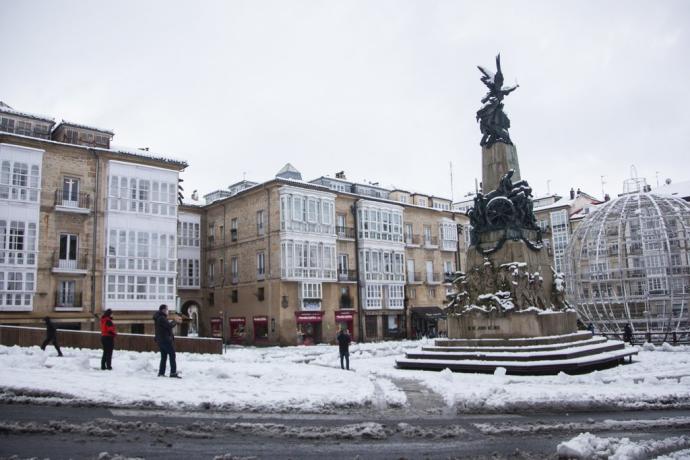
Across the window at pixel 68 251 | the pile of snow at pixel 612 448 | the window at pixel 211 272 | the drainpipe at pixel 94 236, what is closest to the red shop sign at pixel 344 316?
the window at pixel 211 272

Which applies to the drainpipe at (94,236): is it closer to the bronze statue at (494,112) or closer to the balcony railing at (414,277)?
the bronze statue at (494,112)

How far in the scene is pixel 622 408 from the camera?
35.2ft

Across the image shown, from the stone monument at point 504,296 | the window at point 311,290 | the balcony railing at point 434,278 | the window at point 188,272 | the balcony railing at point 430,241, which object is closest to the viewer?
the stone monument at point 504,296

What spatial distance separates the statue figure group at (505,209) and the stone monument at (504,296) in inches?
1.4

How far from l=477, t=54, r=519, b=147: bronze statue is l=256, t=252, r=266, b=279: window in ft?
76.3

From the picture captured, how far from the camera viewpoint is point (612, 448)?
7.10 m

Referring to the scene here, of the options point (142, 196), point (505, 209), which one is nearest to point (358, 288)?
point (142, 196)

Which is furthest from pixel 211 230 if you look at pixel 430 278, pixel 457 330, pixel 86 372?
pixel 86 372

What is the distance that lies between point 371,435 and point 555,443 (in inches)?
102

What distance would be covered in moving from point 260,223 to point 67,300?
585 inches

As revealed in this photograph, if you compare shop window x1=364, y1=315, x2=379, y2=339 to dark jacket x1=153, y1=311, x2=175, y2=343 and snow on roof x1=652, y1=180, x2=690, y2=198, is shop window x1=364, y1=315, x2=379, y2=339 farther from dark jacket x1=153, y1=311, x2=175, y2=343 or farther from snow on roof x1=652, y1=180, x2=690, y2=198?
dark jacket x1=153, y1=311, x2=175, y2=343

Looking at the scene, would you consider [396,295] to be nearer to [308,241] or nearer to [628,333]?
[308,241]

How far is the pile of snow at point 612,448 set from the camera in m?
6.73

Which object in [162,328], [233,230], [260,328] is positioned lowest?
[260,328]
